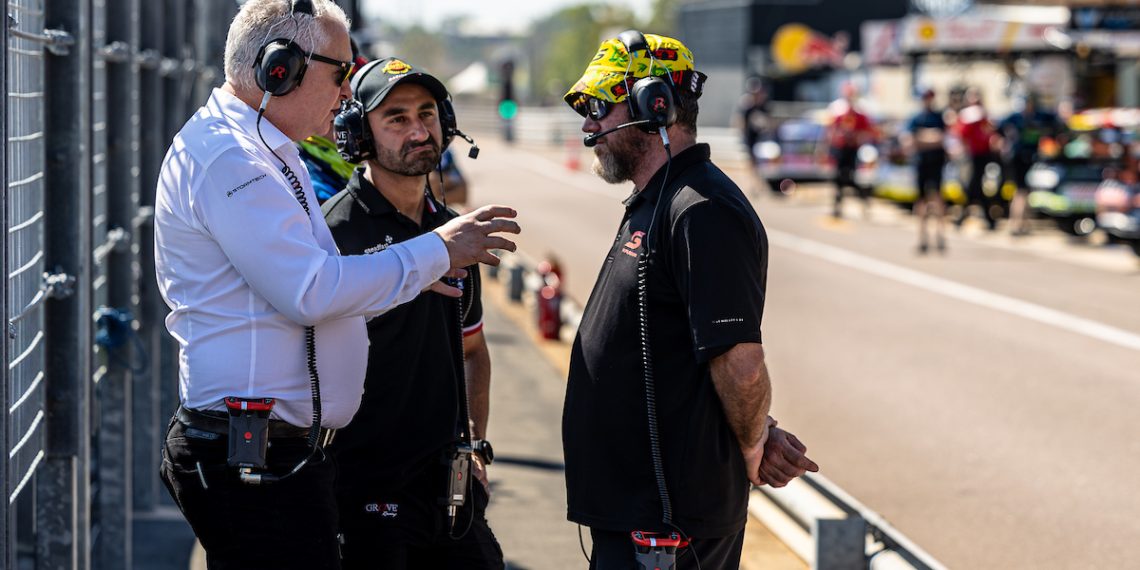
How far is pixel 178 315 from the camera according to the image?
3.70 m

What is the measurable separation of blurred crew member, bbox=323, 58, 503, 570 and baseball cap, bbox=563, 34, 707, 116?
0.61m

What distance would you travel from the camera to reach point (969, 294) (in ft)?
55.3

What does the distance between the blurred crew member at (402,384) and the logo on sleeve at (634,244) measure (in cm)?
80

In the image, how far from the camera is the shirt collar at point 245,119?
3.74 m

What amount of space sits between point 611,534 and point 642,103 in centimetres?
113

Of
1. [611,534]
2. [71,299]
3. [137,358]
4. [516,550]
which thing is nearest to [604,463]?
[611,534]

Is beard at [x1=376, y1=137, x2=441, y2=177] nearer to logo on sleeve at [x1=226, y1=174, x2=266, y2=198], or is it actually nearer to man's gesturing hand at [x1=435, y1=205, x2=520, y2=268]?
man's gesturing hand at [x1=435, y1=205, x2=520, y2=268]

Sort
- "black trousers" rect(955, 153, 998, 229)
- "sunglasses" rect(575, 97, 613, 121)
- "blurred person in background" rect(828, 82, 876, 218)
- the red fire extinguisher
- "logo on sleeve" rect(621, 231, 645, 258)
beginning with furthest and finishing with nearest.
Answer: "blurred person in background" rect(828, 82, 876, 218) → "black trousers" rect(955, 153, 998, 229) → the red fire extinguisher → "sunglasses" rect(575, 97, 613, 121) → "logo on sleeve" rect(621, 231, 645, 258)

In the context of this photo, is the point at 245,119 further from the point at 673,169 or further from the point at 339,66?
the point at 673,169

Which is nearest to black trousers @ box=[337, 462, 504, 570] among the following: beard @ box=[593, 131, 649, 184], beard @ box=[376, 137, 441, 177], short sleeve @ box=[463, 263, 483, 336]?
short sleeve @ box=[463, 263, 483, 336]

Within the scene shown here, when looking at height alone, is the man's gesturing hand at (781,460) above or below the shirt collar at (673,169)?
below

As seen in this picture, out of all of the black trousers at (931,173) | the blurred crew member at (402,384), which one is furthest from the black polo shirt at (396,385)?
the black trousers at (931,173)

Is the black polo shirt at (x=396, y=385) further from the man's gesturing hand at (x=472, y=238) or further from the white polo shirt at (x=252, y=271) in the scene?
the man's gesturing hand at (x=472, y=238)

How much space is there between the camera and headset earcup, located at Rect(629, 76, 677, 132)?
4082 millimetres
